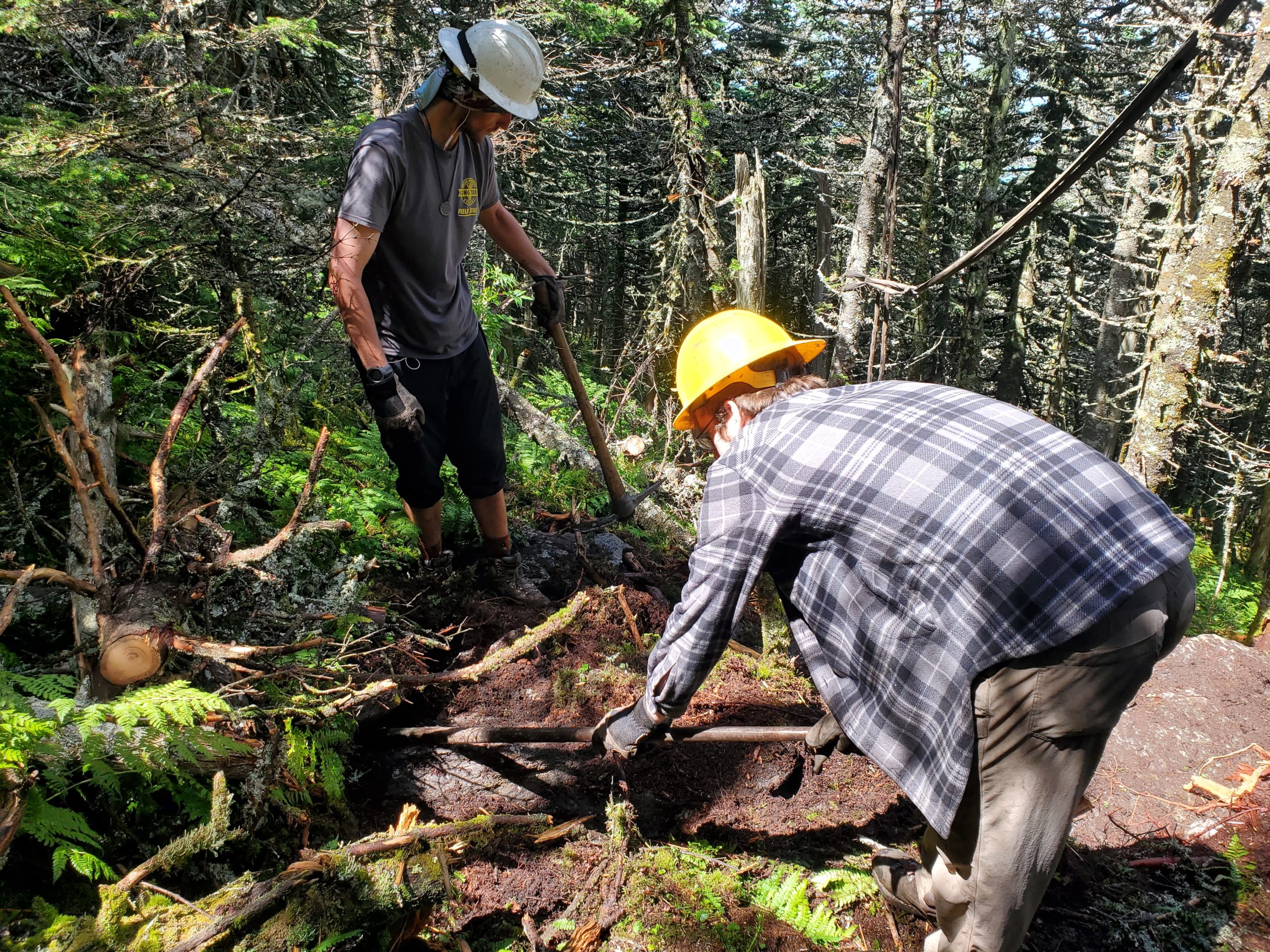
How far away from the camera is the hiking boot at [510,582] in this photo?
4047mm

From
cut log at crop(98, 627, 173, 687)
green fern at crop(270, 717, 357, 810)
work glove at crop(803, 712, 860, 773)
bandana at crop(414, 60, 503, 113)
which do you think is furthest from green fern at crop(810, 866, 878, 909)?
bandana at crop(414, 60, 503, 113)

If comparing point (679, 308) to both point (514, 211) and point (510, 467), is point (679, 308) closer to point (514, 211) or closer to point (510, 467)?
point (510, 467)

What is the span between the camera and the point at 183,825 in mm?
2082

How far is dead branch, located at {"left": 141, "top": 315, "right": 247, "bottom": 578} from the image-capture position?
2215mm

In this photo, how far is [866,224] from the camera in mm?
6785

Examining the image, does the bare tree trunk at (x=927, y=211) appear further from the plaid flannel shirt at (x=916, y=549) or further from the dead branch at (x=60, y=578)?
the dead branch at (x=60, y=578)

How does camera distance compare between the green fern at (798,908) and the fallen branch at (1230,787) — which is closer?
the green fern at (798,908)

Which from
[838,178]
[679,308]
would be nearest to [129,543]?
[679,308]

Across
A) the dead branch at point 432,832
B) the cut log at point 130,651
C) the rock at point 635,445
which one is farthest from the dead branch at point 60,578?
the rock at point 635,445

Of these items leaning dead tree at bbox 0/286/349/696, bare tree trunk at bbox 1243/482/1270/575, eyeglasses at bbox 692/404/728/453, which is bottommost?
bare tree trunk at bbox 1243/482/1270/575

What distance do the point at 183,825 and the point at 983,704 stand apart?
2.32 metres

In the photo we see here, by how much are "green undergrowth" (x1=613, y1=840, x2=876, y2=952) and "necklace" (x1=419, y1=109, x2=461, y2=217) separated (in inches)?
114

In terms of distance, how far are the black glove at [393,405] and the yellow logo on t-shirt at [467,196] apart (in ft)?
3.13

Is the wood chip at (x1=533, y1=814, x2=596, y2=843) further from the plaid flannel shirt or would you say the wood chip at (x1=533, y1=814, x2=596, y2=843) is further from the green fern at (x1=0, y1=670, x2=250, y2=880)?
the green fern at (x1=0, y1=670, x2=250, y2=880)
